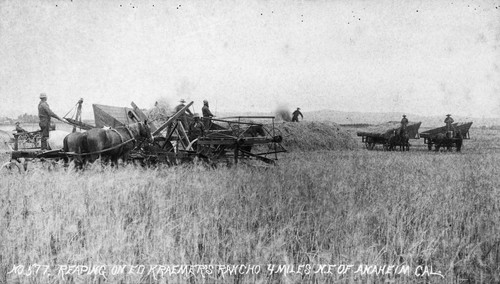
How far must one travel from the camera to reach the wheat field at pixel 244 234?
299 cm

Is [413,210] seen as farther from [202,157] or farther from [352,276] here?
[202,157]

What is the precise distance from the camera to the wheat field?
2986 mm

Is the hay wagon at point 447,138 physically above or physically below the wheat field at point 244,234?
above

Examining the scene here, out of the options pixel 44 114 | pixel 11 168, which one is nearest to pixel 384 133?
pixel 44 114

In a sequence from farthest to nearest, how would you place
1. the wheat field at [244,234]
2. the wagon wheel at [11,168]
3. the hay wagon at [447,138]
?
the hay wagon at [447,138], the wagon wheel at [11,168], the wheat field at [244,234]

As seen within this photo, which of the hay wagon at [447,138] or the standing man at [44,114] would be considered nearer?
the standing man at [44,114]

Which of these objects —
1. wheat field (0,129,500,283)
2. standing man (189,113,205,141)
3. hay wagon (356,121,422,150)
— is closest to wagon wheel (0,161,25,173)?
wheat field (0,129,500,283)

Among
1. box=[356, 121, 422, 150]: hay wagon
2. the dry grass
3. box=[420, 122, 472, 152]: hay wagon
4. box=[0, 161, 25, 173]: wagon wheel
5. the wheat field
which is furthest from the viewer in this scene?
box=[356, 121, 422, 150]: hay wagon

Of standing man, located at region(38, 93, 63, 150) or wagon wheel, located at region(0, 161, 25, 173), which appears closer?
wagon wheel, located at region(0, 161, 25, 173)

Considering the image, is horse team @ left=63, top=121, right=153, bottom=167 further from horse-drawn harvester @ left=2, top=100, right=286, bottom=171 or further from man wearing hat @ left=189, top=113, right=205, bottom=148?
man wearing hat @ left=189, top=113, right=205, bottom=148

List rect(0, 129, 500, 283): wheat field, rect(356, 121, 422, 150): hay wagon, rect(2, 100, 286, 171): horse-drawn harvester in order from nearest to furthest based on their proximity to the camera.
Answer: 1. rect(0, 129, 500, 283): wheat field
2. rect(2, 100, 286, 171): horse-drawn harvester
3. rect(356, 121, 422, 150): hay wagon

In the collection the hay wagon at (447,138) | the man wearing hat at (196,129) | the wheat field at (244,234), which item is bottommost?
the wheat field at (244,234)

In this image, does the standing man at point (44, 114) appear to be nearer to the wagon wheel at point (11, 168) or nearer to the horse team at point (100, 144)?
the wagon wheel at point (11, 168)

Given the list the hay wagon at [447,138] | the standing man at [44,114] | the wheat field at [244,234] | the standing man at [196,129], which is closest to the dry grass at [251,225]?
the wheat field at [244,234]
